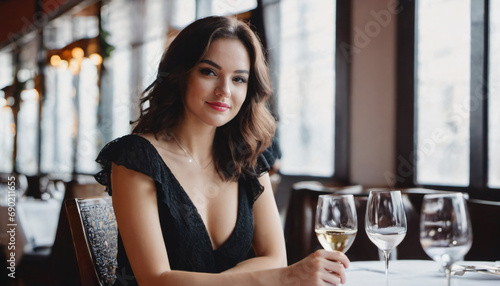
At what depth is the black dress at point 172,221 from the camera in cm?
138

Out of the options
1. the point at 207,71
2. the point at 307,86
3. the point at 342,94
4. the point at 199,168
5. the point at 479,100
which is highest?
the point at 307,86

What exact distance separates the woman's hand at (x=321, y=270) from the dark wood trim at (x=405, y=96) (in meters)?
2.68

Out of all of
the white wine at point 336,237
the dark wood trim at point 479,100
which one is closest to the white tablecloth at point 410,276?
the white wine at point 336,237

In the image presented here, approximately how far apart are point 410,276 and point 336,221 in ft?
1.06

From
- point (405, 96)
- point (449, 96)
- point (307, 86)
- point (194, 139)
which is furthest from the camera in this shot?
point (307, 86)

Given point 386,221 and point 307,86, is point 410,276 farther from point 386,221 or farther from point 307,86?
point 307,86

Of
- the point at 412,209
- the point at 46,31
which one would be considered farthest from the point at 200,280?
the point at 46,31

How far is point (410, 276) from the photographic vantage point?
131cm

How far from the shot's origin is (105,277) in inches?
57.9

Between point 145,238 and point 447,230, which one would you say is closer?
point 447,230

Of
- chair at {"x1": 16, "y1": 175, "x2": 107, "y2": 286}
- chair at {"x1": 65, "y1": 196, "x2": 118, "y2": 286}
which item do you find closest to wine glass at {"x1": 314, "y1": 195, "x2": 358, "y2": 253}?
chair at {"x1": 65, "y1": 196, "x2": 118, "y2": 286}

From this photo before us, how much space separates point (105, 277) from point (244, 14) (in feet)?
12.4

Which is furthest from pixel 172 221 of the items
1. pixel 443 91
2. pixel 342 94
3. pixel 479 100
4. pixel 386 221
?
pixel 342 94

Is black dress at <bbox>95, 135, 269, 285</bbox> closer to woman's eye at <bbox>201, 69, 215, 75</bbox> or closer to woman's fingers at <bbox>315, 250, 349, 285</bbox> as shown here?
woman's eye at <bbox>201, 69, 215, 75</bbox>
